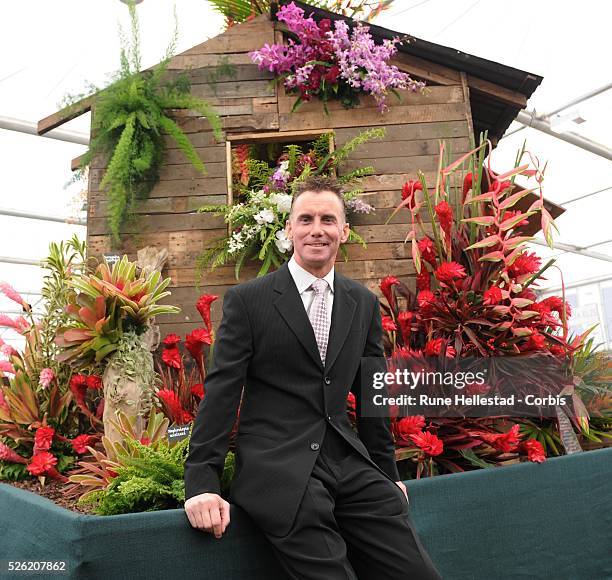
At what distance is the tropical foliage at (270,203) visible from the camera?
340 cm

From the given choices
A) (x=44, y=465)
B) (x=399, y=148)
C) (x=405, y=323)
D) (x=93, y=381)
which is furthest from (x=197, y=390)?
(x=399, y=148)

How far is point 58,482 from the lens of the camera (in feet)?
8.99

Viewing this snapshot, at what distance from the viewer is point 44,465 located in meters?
2.62

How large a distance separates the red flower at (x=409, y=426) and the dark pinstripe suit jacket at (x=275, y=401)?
659 mm

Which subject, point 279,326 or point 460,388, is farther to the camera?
point 460,388

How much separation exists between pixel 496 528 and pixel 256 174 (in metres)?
2.38

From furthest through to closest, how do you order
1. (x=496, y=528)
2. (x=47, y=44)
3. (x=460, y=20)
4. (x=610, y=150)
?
1. (x=610, y=150)
2. (x=460, y=20)
3. (x=47, y=44)
4. (x=496, y=528)

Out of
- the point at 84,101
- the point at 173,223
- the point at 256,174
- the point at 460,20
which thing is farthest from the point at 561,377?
the point at 460,20

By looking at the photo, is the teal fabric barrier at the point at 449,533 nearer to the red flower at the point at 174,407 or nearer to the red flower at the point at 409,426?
the red flower at the point at 409,426

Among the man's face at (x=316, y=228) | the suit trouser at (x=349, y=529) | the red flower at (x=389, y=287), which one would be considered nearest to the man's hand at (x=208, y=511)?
the suit trouser at (x=349, y=529)

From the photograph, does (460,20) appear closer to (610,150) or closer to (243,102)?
(610,150)

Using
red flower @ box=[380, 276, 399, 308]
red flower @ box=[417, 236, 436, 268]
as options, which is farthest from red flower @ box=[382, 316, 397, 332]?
red flower @ box=[417, 236, 436, 268]

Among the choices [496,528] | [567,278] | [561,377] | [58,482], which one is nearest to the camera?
[496,528]

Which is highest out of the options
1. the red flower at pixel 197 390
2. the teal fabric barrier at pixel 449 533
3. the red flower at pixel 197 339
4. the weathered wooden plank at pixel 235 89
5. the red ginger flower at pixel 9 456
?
the weathered wooden plank at pixel 235 89
